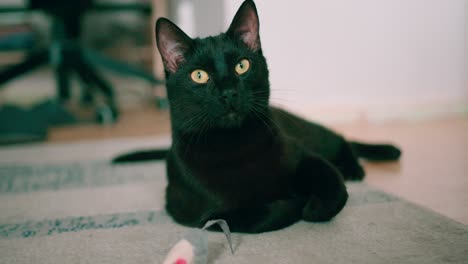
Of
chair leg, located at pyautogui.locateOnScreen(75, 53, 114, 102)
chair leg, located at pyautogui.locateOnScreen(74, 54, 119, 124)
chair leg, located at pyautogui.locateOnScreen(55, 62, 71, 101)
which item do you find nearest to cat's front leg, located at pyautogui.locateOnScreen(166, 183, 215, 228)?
chair leg, located at pyautogui.locateOnScreen(74, 54, 119, 124)

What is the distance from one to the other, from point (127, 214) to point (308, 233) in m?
0.44

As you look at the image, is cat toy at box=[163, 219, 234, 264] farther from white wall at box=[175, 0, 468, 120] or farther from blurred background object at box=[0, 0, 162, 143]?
blurred background object at box=[0, 0, 162, 143]

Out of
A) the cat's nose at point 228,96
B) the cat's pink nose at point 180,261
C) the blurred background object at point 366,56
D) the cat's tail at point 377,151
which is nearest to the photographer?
the cat's pink nose at point 180,261

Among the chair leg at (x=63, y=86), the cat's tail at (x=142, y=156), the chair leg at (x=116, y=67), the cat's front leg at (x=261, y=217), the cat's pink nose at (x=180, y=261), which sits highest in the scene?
the cat's pink nose at (x=180, y=261)

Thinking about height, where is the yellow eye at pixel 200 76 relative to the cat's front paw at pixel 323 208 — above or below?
above

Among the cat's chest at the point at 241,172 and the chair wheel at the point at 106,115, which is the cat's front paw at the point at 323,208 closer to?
the cat's chest at the point at 241,172

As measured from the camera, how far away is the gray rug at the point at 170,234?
71 centimetres

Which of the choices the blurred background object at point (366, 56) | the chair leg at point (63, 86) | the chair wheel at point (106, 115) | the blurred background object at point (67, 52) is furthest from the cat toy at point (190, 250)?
the chair leg at point (63, 86)

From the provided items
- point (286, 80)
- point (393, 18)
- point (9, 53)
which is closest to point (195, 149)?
point (286, 80)

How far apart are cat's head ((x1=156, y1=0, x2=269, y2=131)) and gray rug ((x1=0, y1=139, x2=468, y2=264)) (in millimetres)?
242

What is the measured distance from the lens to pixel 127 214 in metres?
0.99

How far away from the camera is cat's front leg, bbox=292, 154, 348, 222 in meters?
0.82

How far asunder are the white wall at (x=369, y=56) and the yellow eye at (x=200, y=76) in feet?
4.12

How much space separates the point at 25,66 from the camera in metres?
2.41
